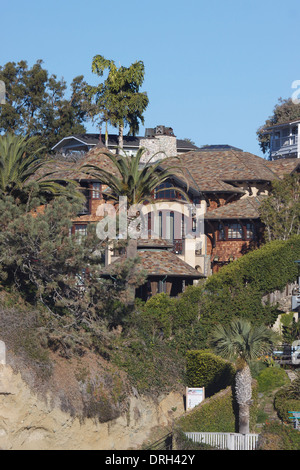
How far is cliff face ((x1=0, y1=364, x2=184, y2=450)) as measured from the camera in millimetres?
37406

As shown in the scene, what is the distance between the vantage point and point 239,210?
59.6 metres

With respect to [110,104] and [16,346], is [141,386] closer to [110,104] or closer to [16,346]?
[16,346]

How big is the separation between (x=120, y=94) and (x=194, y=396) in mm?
38720

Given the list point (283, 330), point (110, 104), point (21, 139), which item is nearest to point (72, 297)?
point (21, 139)

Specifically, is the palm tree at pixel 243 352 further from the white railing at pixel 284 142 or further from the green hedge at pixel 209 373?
the white railing at pixel 284 142

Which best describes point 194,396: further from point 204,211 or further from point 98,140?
point 98,140

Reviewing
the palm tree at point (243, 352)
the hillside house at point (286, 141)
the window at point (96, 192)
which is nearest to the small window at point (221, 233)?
the window at point (96, 192)

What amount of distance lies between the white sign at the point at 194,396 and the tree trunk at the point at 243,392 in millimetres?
3091

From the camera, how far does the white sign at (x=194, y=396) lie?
4191cm

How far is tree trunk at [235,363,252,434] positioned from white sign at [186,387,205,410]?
3.09m

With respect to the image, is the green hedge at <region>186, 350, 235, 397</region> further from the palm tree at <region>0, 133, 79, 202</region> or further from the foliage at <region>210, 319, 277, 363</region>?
the palm tree at <region>0, 133, 79, 202</region>

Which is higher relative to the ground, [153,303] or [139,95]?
[139,95]

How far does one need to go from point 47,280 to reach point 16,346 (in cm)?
393

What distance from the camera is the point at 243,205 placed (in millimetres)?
60125
